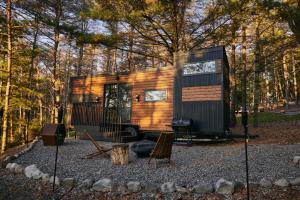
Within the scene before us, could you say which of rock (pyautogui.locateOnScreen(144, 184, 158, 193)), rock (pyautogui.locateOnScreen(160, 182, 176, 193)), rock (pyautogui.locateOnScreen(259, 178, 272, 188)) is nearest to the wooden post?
rock (pyautogui.locateOnScreen(144, 184, 158, 193))

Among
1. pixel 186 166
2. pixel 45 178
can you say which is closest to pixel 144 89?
pixel 186 166

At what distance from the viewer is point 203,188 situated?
4.88 m

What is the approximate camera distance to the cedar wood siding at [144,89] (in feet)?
37.3

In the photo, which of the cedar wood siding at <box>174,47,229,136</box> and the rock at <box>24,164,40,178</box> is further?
the cedar wood siding at <box>174,47,229,136</box>

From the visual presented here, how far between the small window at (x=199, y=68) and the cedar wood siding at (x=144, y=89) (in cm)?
65

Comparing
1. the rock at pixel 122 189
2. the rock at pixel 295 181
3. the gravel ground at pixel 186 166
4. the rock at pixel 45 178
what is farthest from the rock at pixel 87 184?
the rock at pixel 295 181

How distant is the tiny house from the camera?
10.2m

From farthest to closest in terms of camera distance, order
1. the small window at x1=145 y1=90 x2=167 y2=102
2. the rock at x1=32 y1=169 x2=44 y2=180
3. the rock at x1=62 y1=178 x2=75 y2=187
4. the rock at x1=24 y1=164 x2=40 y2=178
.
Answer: the small window at x1=145 y1=90 x2=167 y2=102 → the rock at x1=24 y1=164 x2=40 y2=178 → the rock at x1=32 y1=169 x2=44 y2=180 → the rock at x1=62 y1=178 x2=75 y2=187

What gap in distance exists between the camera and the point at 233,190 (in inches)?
187

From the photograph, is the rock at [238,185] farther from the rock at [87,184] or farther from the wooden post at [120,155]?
the wooden post at [120,155]

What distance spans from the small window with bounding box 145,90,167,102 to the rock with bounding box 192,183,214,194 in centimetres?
671

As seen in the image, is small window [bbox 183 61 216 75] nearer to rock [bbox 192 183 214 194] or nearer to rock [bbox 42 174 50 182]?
rock [bbox 192 183 214 194]

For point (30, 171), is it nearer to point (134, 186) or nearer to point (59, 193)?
point (59, 193)

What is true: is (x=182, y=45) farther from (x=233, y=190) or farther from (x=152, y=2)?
(x=233, y=190)
